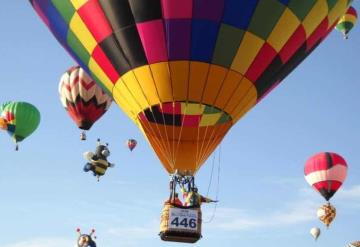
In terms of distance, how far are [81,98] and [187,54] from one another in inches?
450

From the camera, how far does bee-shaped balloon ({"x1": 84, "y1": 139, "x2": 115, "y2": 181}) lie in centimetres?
2400

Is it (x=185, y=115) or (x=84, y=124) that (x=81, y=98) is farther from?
(x=185, y=115)

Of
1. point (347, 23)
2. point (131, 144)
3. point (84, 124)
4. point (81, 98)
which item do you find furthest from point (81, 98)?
point (347, 23)

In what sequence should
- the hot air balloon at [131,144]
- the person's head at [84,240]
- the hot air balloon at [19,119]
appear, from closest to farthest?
the person's head at [84,240]
the hot air balloon at [19,119]
the hot air balloon at [131,144]

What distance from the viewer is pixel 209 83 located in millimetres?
12398

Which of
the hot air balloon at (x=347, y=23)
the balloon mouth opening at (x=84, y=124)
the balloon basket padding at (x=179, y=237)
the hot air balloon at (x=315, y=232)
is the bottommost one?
the balloon basket padding at (x=179, y=237)

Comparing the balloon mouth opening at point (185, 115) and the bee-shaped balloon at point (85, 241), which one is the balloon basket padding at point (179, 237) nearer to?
the balloon mouth opening at point (185, 115)

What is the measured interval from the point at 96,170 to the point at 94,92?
2990mm

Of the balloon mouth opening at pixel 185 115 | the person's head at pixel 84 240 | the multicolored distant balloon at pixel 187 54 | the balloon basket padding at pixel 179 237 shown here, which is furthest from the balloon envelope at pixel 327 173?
the balloon basket padding at pixel 179 237

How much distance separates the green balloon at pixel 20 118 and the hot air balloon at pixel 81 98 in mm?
2568

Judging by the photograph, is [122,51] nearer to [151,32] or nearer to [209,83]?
[151,32]

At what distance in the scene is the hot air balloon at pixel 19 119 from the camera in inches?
1007

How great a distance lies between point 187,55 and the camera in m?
12.3

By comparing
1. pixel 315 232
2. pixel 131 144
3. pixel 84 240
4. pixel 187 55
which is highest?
pixel 131 144
